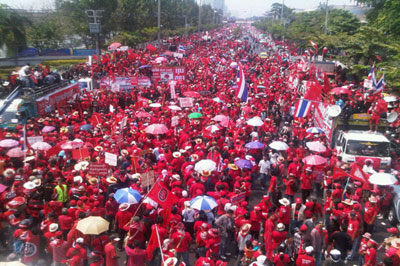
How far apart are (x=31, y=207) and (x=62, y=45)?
51976 millimetres

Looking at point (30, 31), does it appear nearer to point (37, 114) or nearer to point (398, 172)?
point (37, 114)

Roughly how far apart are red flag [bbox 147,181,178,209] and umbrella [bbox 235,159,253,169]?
3.14 metres

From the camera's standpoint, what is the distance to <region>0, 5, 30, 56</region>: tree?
39816 mm

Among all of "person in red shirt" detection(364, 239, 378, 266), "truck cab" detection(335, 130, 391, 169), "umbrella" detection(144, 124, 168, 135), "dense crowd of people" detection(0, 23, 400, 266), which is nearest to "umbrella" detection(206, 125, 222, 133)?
"dense crowd of people" detection(0, 23, 400, 266)

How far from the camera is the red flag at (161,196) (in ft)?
23.9

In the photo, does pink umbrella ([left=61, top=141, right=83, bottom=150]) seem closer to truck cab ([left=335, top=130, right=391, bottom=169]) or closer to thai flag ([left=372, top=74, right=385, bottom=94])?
truck cab ([left=335, top=130, right=391, bottom=169])

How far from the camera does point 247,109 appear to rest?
1698 cm

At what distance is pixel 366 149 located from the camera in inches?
461

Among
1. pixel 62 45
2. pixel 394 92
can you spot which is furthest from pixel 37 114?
pixel 62 45

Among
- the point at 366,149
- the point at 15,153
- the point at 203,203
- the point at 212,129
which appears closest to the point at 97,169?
the point at 203,203

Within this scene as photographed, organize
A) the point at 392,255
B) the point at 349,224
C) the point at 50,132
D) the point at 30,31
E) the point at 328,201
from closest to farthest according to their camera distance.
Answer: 1. the point at 392,255
2. the point at 349,224
3. the point at 328,201
4. the point at 50,132
5. the point at 30,31

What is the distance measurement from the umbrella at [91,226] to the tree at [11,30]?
40.2m

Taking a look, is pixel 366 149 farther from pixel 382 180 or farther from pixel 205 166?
pixel 205 166

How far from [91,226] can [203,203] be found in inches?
90.9
